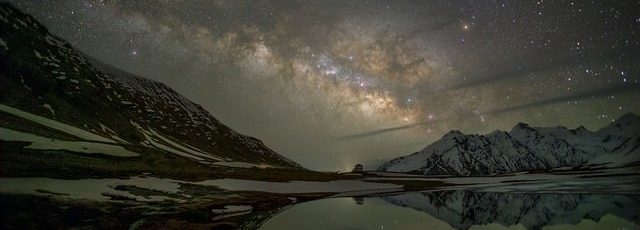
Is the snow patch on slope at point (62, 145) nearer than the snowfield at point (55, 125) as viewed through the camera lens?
Yes

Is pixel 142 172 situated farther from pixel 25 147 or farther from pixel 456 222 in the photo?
pixel 456 222

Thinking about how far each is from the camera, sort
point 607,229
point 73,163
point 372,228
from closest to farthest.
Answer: point 607,229
point 372,228
point 73,163

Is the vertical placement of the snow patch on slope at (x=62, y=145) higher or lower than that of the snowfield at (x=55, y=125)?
lower

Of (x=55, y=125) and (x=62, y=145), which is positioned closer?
(x=62, y=145)

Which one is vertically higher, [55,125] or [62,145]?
[55,125]

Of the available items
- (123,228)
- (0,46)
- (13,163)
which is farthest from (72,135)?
(123,228)

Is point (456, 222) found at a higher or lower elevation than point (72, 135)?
lower

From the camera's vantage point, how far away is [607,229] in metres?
17.2

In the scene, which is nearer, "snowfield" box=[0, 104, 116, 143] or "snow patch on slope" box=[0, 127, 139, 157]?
"snow patch on slope" box=[0, 127, 139, 157]

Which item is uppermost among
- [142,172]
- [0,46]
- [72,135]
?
[0,46]

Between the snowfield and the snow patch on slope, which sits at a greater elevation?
the snowfield

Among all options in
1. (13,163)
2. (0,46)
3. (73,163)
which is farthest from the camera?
(0,46)

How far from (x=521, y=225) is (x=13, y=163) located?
3816 inches

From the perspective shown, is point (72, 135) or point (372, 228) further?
point (72, 135)
